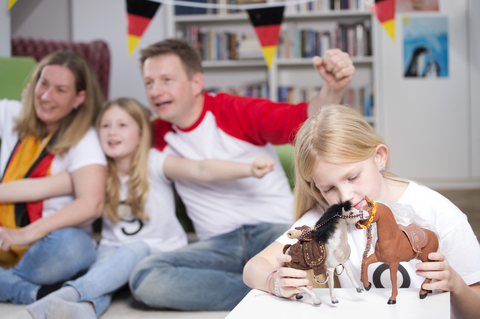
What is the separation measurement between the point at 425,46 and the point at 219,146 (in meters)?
2.79

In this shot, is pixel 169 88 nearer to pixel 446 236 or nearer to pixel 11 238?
pixel 11 238

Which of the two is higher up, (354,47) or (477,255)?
(354,47)

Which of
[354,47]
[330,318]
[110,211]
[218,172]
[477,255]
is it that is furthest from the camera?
[354,47]

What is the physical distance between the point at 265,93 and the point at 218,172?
91.1 inches

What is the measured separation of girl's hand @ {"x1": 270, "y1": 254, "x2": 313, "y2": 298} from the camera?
2.06ft

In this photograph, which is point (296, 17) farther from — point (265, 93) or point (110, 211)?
point (110, 211)

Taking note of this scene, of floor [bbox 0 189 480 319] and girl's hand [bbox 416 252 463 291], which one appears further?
floor [bbox 0 189 480 319]

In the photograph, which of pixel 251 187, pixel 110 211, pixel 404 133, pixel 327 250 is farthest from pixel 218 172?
pixel 404 133

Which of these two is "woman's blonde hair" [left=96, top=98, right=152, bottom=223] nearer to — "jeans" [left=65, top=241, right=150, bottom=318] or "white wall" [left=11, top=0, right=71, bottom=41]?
"jeans" [left=65, top=241, right=150, bottom=318]

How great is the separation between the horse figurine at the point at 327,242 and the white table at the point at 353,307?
23 millimetres

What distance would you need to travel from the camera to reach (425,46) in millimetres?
3529

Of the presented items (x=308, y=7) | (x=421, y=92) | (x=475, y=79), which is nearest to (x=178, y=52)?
(x=308, y=7)

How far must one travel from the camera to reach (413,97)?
11.7 ft

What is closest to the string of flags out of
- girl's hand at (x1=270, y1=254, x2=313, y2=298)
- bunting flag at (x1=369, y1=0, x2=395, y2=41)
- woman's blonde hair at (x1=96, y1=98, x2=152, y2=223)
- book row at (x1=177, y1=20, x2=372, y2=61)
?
bunting flag at (x1=369, y1=0, x2=395, y2=41)
